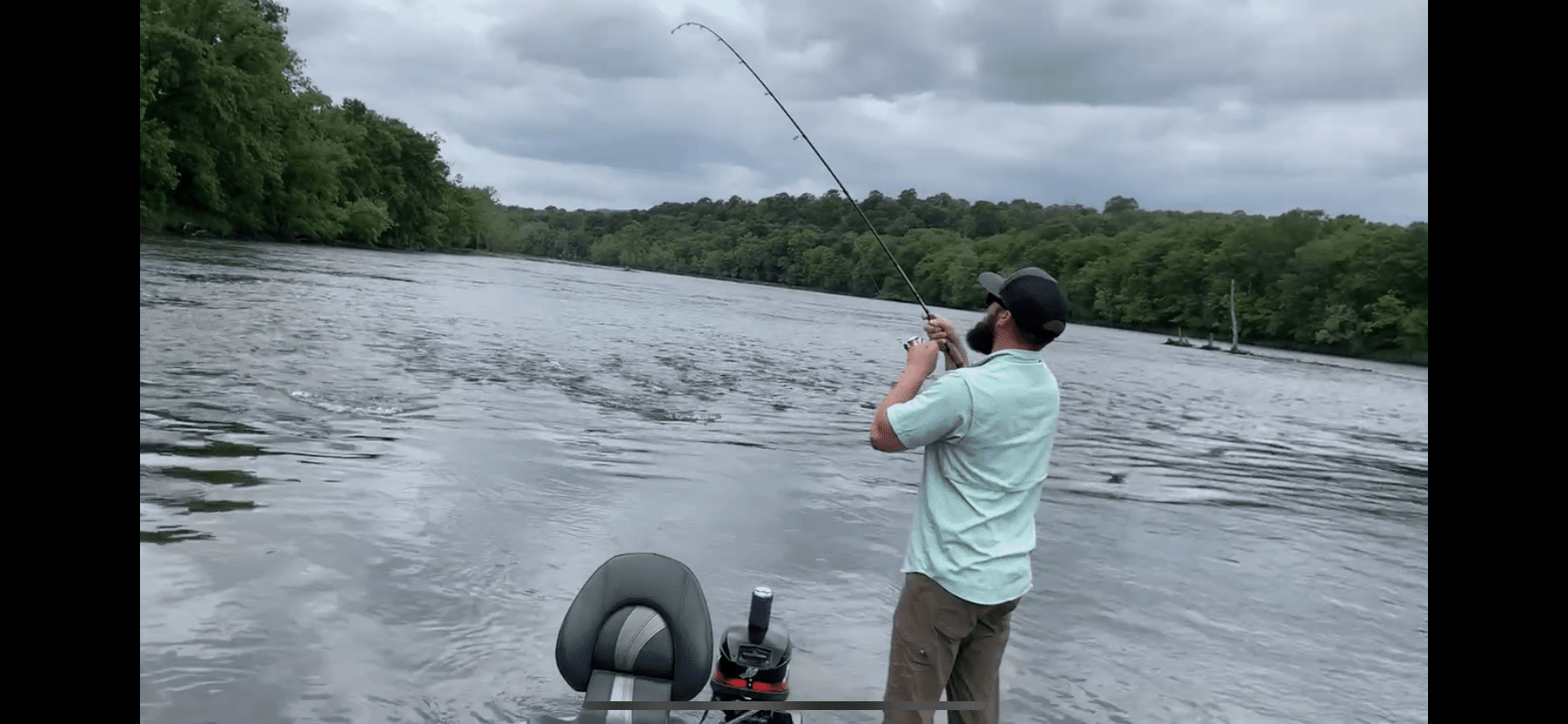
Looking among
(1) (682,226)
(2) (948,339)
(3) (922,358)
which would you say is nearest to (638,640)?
(3) (922,358)

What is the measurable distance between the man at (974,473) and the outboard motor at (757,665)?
52cm

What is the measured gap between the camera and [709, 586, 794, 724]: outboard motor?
12.6 ft

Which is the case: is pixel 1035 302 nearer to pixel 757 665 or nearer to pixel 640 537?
pixel 757 665

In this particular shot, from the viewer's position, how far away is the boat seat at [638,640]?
3.35 meters

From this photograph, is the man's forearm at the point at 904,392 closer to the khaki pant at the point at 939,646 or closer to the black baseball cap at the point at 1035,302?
the black baseball cap at the point at 1035,302

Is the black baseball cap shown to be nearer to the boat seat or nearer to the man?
the man

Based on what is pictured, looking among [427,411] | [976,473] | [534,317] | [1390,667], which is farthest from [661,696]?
[534,317]

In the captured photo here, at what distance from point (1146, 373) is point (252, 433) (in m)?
39.4

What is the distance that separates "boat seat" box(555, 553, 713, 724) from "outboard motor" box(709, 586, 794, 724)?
0.42 metres

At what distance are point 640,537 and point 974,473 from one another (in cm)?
631

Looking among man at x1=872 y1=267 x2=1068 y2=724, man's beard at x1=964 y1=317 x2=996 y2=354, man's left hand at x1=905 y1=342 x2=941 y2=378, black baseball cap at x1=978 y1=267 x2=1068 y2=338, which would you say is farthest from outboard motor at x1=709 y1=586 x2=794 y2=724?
black baseball cap at x1=978 y1=267 x2=1068 y2=338
